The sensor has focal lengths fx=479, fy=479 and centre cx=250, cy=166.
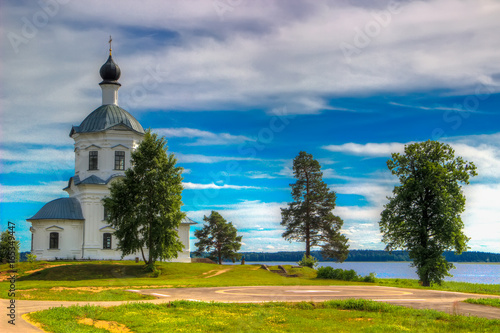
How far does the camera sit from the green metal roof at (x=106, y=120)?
59.6 m

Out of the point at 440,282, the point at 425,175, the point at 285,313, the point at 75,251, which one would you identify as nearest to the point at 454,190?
the point at 425,175

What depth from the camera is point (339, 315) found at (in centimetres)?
1658

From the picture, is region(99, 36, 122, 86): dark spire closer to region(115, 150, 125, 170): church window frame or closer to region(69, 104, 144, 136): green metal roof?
region(69, 104, 144, 136): green metal roof

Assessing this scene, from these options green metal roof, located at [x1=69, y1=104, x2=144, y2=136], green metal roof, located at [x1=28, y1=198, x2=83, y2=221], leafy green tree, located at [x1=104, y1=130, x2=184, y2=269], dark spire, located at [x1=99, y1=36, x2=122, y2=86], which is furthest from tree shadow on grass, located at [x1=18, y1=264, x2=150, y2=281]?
dark spire, located at [x1=99, y1=36, x2=122, y2=86]

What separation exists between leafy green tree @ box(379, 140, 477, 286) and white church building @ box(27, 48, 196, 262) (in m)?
30.5

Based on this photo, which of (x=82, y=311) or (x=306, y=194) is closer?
(x=82, y=311)

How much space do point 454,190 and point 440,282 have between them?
7.67 m

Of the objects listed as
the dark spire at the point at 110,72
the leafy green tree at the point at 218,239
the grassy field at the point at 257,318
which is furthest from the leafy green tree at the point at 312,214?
the grassy field at the point at 257,318

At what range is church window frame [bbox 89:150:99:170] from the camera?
59.7m

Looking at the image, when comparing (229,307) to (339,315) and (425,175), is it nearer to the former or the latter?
(339,315)

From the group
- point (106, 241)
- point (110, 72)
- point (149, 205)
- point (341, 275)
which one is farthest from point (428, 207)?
point (110, 72)

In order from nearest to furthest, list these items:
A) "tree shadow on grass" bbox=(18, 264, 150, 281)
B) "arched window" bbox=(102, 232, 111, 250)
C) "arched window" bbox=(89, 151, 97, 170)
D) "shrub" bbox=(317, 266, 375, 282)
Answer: "shrub" bbox=(317, 266, 375, 282)
"tree shadow on grass" bbox=(18, 264, 150, 281)
"arched window" bbox=(102, 232, 111, 250)
"arched window" bbox=(89, 151, 97, 170)

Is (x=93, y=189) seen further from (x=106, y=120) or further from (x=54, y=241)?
(x=106, y=120)

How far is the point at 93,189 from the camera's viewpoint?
58125 millimetres
